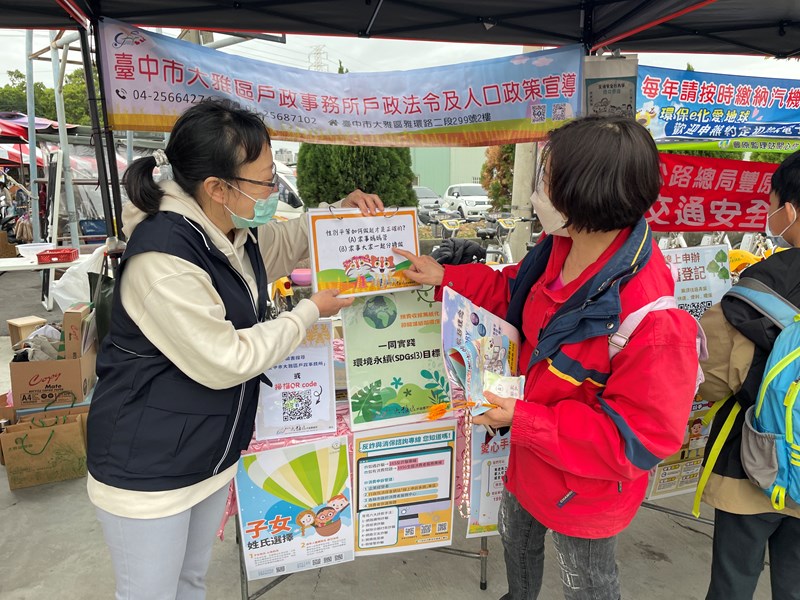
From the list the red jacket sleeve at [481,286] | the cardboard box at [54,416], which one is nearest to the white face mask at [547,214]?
the red jacket sleeve at [481,286]

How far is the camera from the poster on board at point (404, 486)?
1.94 metres

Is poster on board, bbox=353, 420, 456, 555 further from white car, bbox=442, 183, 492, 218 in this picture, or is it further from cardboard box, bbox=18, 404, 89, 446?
white car, bbox=442, 183, 492, 218

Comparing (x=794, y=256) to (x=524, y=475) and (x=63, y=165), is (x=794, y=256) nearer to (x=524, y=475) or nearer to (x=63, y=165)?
(x=524, y=475)

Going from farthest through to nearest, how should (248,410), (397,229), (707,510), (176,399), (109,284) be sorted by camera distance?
(707,510), (109,284), (397,229), (248,410), (176,399)

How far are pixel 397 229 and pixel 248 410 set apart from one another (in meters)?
0.79

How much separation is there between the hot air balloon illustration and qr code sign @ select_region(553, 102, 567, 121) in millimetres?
2449

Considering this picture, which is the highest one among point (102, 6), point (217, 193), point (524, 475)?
point (102, 6)

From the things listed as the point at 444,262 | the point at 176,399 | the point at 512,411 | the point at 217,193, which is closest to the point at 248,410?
the point at 176,399

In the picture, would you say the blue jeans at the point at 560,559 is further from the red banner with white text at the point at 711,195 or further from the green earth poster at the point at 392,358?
the red banner with white text at the point at 711,195

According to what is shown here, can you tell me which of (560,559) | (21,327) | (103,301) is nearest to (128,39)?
(103,301)

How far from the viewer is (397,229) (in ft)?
5.91

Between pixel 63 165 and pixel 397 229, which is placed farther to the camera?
pixel 63 165

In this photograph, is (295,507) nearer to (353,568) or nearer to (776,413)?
(353,568)

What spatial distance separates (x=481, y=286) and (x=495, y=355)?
0.36m
